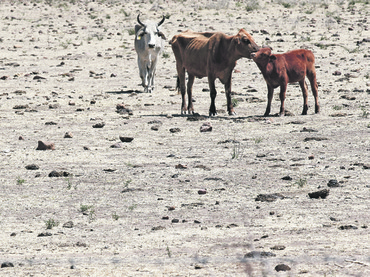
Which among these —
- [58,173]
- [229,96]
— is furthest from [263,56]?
[58,173]

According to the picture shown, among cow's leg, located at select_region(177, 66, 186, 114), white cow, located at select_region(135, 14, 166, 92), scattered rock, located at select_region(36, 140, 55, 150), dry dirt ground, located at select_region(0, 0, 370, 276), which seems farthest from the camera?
white cow, located at select_region(135, 14, 166, 92)

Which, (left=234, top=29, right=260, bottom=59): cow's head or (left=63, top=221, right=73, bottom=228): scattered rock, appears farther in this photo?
(left=234, top=29, right=260, bottom=59): cow's head

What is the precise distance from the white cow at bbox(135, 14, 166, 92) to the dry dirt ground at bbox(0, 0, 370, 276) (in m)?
0.37

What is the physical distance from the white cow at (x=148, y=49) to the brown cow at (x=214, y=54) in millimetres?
2650

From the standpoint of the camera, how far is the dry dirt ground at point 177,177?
193 inches

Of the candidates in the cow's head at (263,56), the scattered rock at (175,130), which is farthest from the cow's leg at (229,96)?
the scattered rock at (175,130)

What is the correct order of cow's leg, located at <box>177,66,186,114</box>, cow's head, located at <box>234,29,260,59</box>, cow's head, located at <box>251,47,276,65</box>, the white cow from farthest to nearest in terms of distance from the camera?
the white cow
cow's leg, located at <box>177,66,186,114</box>
cow's head, located at <box>234,29,260,59</box>
cow's head, located at <box>251,47,276,65</box>

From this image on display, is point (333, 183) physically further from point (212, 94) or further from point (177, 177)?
point (212, 94)

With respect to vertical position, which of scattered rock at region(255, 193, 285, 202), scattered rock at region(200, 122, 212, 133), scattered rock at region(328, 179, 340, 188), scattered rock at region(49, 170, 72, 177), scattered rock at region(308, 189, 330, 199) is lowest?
scattered rock at region(200, 122, 212, 133)

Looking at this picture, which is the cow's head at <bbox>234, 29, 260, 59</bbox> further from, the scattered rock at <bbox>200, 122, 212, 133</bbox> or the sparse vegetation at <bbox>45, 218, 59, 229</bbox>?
the sparse vegetation at <bbox>45, 218, 59, 229</bbox>

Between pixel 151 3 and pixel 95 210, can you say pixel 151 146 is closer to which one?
pixel 95 210

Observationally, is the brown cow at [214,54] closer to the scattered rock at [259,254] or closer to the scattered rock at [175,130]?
the scattered rock at [175,130]

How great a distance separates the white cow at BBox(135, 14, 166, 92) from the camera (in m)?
14.6

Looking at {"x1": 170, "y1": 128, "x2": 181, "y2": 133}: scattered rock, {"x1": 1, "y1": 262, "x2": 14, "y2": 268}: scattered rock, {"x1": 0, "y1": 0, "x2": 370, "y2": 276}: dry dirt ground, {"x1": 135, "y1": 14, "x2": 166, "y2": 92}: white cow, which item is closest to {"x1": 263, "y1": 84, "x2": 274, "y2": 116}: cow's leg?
{"x1": 0, "y1": 0, "x2": 370, "y2": 276}: dry dirt ground
